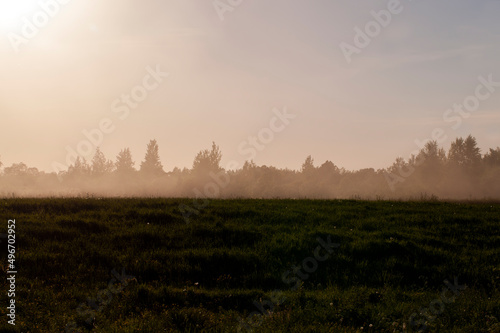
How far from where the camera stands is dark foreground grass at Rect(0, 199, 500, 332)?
9.60 meters

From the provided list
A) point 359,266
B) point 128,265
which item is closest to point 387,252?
point 359,266

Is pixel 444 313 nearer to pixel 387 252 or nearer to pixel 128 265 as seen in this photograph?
pixel 387 252

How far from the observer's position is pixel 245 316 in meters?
9.92

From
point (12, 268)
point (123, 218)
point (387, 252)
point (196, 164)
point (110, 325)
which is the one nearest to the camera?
point (110, 325)

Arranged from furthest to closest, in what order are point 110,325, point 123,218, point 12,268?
point 123,218, point 12,268, point 110,325

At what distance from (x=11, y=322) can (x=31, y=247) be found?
614cm

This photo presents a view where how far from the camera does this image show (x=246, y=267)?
1390 centimetres

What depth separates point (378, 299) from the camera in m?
11.0

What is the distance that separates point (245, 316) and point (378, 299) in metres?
3.73

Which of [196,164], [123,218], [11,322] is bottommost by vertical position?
[11,322]

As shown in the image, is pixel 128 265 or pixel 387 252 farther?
pixel 387 252

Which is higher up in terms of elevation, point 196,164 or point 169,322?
point 196,164

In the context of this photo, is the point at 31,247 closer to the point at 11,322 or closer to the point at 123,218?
the point at 123,218

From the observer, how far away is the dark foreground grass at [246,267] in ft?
31.5
